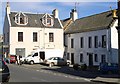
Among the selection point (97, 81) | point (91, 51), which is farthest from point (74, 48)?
point (97, 81)

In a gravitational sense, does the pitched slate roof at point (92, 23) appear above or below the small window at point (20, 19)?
below

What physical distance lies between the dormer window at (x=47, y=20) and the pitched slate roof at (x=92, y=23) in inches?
128

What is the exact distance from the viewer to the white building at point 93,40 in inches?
1585

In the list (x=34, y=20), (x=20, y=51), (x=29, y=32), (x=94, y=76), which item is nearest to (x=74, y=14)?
(x=34, y=20)

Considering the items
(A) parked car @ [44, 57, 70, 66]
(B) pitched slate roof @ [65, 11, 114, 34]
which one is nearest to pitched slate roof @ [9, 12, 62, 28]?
(B) pitched slate roof @ [65, 11, 114, 34]

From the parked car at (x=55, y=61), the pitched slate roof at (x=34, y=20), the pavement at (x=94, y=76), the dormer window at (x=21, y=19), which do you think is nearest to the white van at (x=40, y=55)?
the parked car at (x=55, y=61)

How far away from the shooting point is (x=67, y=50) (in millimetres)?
54000

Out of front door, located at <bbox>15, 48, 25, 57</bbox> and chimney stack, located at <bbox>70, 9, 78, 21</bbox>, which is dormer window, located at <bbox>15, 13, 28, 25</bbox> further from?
chimney stack, located at <bbox>70, 9, 78, 21</bbox>

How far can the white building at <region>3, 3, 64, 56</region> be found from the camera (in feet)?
175

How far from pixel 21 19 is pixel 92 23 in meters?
14.0

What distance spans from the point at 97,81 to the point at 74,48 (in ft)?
91.7

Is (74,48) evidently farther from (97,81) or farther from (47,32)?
(97,81)

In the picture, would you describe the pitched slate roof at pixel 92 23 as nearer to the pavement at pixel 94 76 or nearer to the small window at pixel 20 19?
the small window at pixel 20 19

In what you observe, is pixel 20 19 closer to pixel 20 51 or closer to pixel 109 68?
pixel 20 51
